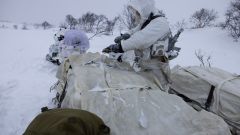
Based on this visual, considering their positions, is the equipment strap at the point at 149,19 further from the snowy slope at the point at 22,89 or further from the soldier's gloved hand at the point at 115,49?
the snowy slope at the point at 22,89

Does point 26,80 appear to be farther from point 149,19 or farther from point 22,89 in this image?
point 149,19

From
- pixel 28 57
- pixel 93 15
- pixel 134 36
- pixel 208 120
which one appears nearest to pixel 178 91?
pixel 134 36

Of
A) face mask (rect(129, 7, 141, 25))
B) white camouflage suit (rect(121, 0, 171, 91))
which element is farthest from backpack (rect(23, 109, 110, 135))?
face mask (rect(129, 7, 141, 25))

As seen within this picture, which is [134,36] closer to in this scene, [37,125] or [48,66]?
[37,125]

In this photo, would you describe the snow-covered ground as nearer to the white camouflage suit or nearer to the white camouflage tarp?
the white camouflage tarp

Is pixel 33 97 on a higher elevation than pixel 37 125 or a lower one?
lower

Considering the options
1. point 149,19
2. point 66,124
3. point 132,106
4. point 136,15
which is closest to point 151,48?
point 149,19

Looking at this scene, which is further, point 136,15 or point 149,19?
point 136,15

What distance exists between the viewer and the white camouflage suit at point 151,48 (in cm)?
312

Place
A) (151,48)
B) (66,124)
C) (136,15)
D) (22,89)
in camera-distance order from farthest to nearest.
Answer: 1. (22,89)
2. (136,15)
3. (151,48)
4. (66,124)

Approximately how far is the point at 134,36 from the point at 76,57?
66 cm

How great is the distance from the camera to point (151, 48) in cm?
328

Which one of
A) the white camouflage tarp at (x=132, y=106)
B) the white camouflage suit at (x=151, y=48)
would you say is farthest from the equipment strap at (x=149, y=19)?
the white camouflage tarp at (x=132, y=106)

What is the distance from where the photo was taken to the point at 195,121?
1.96 metres
